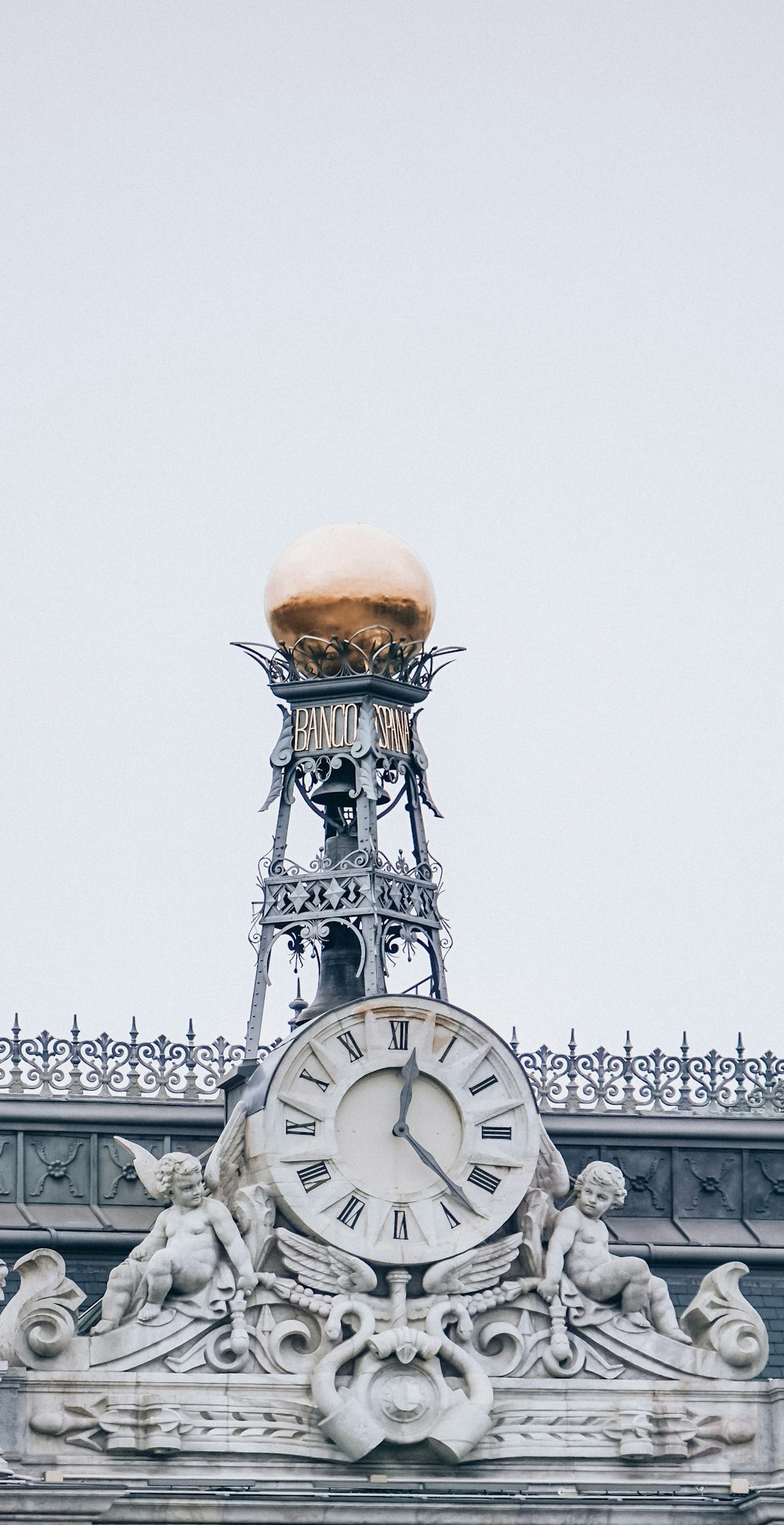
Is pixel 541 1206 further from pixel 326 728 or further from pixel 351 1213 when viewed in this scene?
pixel 326 728

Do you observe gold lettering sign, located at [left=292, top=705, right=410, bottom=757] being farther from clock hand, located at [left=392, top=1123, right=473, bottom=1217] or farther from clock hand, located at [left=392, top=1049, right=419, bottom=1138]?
clock hand, located at [left=392, top=1123, right=473, bottom=1217]

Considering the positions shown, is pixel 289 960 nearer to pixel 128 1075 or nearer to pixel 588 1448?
pixel 128 1075

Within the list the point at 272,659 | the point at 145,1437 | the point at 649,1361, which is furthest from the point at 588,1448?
the point at 272,659

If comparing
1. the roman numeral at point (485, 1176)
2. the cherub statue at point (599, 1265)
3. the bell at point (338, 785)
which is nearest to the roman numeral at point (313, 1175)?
the roman numeral at point (485, 1176)

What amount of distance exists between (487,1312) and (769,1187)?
4712 millimetres

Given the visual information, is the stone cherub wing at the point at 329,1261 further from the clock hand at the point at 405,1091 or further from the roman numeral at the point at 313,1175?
the clock hand at the point at 405,1091

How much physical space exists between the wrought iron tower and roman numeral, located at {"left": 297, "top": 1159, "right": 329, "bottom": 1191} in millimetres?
2070

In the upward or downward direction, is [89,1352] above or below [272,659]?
below

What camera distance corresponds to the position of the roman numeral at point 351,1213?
39875 millimetres

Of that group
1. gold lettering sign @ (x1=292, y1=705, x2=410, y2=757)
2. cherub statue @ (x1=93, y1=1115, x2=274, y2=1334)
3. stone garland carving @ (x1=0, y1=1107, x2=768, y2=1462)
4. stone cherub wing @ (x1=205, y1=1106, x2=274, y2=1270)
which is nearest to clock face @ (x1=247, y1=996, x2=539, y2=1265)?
stone cherub wing @ (x1=205, y1=1106, x2=274, y2=1270)

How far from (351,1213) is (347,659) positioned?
4898mm

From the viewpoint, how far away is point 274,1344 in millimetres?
39469

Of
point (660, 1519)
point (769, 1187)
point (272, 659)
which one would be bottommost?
point (660, 1519)

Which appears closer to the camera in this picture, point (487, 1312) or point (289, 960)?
point (487, 1312)
